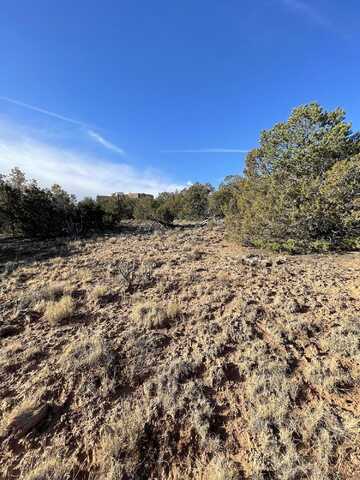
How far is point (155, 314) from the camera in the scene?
199 inches

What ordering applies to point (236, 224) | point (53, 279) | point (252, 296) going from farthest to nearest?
1. point (236, 224)
2. point (53, 279)
3. point (252, 296)

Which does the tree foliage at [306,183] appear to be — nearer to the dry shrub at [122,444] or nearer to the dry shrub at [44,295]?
the dry shrub at [44,295]

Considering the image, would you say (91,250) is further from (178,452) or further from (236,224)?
(178,452)

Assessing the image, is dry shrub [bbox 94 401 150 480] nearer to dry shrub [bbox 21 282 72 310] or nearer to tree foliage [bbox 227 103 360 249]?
dry shrub [bbox 21 282 72 310]

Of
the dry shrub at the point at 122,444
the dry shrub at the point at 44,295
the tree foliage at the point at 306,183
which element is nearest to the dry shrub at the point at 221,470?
the dry shrub at the point at 122,444

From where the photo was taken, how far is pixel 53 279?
7.67 meters

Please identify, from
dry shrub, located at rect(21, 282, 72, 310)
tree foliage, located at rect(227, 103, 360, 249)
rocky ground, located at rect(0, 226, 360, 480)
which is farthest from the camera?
tree foliage, located at rect(227, 103, 360, 249)

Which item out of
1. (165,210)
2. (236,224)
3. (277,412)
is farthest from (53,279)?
(165,210)

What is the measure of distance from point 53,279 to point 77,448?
19.6ft

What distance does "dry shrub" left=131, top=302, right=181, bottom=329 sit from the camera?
488 cm

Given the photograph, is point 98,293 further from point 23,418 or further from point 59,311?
point 23,418

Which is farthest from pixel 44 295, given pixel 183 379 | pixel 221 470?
pixel 221 470

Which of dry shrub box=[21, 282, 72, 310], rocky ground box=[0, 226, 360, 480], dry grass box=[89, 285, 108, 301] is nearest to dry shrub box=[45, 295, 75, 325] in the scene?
rocky ground box=[0, 226, 360, 480]

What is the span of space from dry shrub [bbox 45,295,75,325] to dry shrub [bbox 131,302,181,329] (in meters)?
1.55
